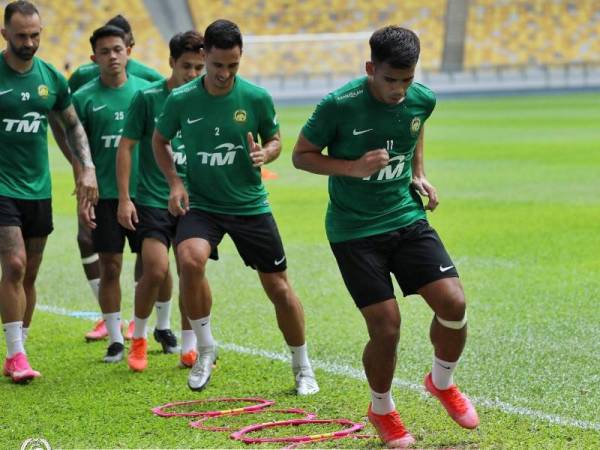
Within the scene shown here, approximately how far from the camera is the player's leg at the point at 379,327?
17.0ft

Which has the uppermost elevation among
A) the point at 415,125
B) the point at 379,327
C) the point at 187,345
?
the point at 415,125

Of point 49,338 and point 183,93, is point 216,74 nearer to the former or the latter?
point 183,93

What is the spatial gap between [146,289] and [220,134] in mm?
1347

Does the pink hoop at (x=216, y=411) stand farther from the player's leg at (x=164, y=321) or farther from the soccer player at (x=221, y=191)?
the player's leg at (x=164, y=321)

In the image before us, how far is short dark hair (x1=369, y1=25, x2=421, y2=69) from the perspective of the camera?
498 centimetres

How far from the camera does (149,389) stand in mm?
6547

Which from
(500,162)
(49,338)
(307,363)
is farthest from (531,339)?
(500,162)

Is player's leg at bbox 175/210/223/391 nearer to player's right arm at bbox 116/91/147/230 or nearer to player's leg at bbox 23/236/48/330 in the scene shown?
player's right arm at bbox 116/91/147/230

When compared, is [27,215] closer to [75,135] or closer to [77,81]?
[75,135]

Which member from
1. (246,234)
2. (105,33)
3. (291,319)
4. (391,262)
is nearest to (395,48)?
(391,262)

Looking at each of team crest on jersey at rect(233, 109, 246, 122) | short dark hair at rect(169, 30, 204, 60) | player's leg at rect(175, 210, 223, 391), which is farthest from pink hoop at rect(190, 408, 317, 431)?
short dark hair at rect(169, 30, 204, 60)

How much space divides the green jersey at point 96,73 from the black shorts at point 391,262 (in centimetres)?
334

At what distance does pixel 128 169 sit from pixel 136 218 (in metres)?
0.32

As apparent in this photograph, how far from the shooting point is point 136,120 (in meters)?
7.00
